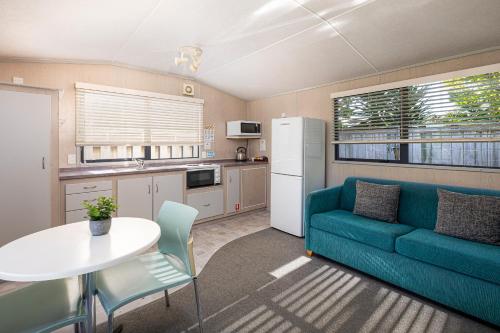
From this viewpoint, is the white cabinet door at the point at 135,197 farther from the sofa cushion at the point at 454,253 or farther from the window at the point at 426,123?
the sofa cushion at the point at 454,253

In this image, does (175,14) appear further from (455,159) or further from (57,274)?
(455,159)

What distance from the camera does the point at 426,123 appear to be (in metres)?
3.14

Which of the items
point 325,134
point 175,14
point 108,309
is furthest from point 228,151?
point 108,309

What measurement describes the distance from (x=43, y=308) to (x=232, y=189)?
346 cm

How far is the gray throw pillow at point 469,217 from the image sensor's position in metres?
2.22

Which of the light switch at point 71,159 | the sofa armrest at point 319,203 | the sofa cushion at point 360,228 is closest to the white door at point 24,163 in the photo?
the light switch at point 71,159

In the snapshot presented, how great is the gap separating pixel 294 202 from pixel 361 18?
2.31 meters

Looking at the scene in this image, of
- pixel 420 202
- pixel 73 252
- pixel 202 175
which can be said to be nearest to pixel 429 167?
pixel 420 202

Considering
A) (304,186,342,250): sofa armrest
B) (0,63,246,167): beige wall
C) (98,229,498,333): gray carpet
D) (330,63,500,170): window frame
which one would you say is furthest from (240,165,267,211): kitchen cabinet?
(98,229,498,333): gray carpet

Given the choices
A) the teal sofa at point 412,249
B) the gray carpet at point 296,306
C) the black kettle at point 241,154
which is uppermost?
the black kettle at point 241,154

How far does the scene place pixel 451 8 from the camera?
88.6 inches

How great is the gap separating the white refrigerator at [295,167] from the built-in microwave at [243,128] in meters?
1.06

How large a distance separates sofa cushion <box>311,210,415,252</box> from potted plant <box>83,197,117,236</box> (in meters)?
2.17

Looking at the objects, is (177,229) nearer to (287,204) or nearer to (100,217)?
(100,217)
